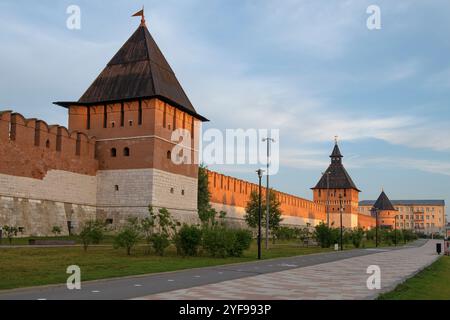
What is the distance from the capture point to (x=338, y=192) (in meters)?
94.7

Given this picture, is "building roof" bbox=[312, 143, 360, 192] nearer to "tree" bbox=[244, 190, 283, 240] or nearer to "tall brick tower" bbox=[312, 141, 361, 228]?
"tall brick tower" bbox=[312, 141, 361, 228]

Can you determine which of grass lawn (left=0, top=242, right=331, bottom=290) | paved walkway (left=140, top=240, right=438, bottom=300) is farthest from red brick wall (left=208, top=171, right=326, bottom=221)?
paved walkway (left=140, top=240, right=438, bottom=300)

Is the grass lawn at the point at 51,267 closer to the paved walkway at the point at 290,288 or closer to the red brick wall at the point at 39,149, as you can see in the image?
the paved walkway at the point at 290,288

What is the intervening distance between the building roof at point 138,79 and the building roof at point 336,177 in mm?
57991

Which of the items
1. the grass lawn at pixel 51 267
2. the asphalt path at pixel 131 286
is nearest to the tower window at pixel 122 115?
the grass lawn at pixel 51 267

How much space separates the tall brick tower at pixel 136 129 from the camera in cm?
3678

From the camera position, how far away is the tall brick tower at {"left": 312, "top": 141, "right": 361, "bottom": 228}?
9338 centimetres

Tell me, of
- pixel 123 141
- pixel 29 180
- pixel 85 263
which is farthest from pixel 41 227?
pixel 85 263

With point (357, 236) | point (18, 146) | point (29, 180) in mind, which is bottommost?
point (357, 236)

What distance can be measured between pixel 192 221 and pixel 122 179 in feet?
24.0

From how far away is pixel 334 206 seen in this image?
9469 cm

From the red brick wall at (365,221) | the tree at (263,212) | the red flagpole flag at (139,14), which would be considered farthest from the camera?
the red brick wall at (365,221)

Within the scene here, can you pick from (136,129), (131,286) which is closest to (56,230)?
(136,129)

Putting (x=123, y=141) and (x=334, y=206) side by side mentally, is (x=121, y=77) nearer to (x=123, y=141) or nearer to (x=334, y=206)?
(x=123, y=141)
